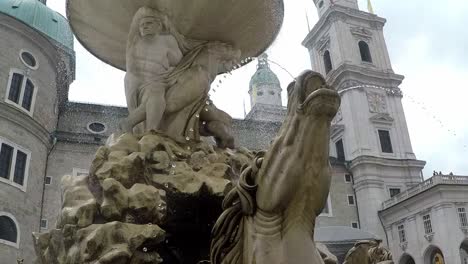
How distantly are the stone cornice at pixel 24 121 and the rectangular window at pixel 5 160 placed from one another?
1316mm

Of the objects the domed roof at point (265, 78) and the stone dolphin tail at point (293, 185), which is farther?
the domed roof at point (265, 78)

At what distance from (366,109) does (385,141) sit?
112 inches

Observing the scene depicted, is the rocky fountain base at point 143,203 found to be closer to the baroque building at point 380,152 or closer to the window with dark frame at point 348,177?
the baroque building at point 380,152

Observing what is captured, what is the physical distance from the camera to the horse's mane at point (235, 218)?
2939mm

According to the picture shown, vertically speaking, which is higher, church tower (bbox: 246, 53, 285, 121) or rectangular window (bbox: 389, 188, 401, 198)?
church tower (bbox: 246, 53, 285, 121)

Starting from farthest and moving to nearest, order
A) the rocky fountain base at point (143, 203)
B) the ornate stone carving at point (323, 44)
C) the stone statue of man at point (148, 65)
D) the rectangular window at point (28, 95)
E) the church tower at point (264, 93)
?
1. the church tower at point (264, 93)
2. the ornate stone carving at point (323, 44)
3. the rectangular window at point (28, 95)
4. the stone statue of man at point (148, 65)
5. the rocky fountain base at point (143, 203)

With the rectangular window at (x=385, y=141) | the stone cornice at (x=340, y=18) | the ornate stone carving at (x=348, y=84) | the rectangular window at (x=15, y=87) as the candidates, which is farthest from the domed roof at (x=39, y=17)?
the rectangular window at (x=385, y=141)

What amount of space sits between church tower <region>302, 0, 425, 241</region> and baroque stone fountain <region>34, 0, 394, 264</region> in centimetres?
2959

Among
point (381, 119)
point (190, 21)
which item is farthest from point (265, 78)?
point (190, 21)

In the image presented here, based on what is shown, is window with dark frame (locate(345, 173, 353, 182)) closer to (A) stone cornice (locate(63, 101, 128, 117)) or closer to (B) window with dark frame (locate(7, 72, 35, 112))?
(A) stone cornice (locate(63, 101, 128, 117))

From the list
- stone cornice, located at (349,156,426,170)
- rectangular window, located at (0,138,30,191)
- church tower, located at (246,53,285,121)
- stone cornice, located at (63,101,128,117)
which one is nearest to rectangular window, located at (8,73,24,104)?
rectangular window, located at (0,138,30,191)

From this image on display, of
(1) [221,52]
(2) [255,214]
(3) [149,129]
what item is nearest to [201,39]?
(1) [221,52]

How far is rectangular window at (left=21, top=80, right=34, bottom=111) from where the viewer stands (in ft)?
78.6

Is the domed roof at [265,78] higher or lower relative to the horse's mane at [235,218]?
higher
